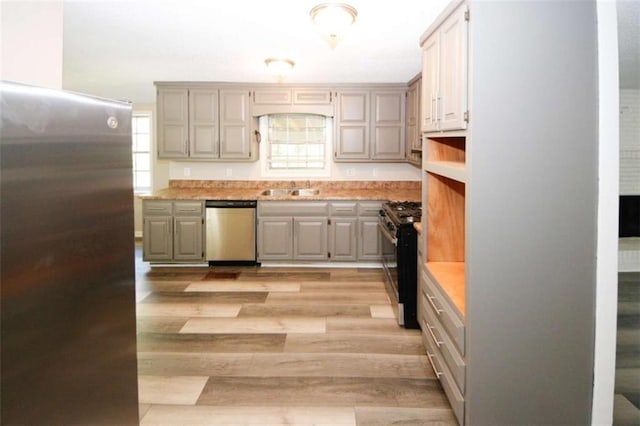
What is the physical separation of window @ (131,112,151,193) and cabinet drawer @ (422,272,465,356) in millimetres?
5720

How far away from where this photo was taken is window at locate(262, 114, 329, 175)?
622cm

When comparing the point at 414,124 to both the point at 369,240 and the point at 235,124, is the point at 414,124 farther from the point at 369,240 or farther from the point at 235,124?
the point at 235,124

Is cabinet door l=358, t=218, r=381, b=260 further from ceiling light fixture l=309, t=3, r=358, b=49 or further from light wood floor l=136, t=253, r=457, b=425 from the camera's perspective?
ceiling light fixture l=309, t=3, r=358, b=49

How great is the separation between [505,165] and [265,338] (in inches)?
90.3

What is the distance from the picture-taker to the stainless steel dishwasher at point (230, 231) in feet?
18.1

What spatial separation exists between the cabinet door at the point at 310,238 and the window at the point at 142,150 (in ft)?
10.3

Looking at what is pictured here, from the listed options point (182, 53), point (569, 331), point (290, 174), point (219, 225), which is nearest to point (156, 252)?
point (219, 225)

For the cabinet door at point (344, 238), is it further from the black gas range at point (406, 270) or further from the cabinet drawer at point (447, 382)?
the cabinet drawer at point (447, 382)

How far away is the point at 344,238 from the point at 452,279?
3.01 m

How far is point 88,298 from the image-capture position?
1348 millimetres

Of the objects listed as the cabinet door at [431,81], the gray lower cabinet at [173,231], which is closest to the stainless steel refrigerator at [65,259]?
the cabinet door at [431,81]

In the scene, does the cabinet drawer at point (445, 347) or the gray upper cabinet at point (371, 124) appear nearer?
the cabinet drawer at point (445, 347)

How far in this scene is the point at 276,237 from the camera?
5.56 m

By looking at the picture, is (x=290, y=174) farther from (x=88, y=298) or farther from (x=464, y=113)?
(x=88, y=298)
